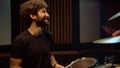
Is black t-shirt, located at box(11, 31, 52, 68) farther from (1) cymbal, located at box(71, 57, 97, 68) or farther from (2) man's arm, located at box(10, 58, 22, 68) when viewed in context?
(1) cymbal, located at box(71, 57, 97, 68)

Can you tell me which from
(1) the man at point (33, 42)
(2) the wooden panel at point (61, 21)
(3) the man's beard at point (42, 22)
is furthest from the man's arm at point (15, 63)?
(2) the wooden panel at point (61, 21)

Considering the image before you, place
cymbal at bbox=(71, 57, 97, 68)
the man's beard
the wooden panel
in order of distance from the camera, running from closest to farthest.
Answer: cymbal at bbox=(71, 57, 97, 68), the man's beard, the wooden panel

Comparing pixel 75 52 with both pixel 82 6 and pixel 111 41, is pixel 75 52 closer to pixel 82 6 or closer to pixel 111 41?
pixel 82 6

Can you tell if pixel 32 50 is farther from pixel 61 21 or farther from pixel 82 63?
pixel 61 21

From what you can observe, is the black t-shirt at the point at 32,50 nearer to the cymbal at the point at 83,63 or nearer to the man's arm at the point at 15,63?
the man's arm at the point at 15,63

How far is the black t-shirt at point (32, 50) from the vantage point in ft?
7.19

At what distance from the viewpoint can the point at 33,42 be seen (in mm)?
2295

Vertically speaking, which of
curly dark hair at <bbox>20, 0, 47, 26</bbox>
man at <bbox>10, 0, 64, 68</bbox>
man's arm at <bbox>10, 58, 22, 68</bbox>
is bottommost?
man's arm at <bbox>10, 58, 22, 68</bbox>

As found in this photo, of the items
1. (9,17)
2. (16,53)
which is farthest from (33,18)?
(9,17)

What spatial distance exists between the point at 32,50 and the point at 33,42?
0.25 feet

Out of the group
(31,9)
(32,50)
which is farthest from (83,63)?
(31,9)

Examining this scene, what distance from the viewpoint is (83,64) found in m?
2.08

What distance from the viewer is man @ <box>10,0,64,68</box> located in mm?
2191

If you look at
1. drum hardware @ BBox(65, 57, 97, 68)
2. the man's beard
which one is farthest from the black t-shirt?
drum hardware @ BBox(65, 57, 97, 68)
